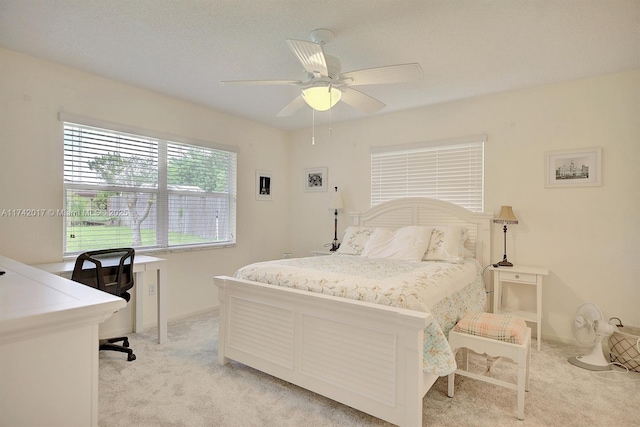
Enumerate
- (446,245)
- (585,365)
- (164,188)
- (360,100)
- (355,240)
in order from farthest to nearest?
(355,240) < (164,188) < (446,245) < (585,365) < (360,100)

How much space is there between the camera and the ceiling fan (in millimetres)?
1948

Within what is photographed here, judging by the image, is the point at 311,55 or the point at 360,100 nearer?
the point at 311,55

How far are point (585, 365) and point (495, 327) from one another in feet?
4.01

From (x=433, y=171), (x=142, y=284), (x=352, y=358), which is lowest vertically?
(x=352, y=358)

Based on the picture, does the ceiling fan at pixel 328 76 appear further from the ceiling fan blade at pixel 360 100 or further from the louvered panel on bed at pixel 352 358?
the louvered panel on bed at pixel 352 358

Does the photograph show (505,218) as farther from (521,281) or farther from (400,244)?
(400,244)

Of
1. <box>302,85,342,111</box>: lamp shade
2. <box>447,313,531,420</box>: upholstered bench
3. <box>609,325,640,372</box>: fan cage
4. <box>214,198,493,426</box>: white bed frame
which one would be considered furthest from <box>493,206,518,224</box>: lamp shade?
<box>302,85,342,111</box>: lamp shade

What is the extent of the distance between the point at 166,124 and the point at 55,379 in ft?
10.6

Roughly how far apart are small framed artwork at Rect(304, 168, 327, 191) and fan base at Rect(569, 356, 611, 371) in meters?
3.21

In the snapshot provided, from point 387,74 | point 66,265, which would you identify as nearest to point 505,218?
point 387,74

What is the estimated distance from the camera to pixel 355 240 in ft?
12.7

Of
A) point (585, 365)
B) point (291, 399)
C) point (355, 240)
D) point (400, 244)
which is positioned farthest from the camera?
point (355, 240)

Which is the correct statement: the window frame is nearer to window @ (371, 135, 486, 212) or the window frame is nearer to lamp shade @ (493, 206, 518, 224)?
window @ (371, 135, 486, 212)

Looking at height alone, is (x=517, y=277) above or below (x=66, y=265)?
below
